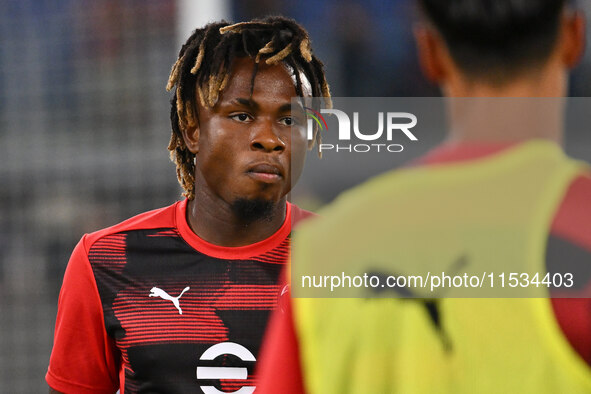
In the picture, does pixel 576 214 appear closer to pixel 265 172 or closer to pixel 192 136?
pixel 265 172

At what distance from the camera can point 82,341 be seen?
2.59m

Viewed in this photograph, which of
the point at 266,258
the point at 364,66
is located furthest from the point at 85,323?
the point at 364,66

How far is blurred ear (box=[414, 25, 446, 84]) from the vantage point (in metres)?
1.20

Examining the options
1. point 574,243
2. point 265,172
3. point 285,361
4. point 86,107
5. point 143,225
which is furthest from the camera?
point 86,107

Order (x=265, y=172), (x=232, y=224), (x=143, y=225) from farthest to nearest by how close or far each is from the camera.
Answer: (x=143, y=225), (x=232, y=224), (x=265, y=172)

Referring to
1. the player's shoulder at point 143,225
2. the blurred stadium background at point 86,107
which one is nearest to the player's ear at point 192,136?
the player's shoulder at point 143,225

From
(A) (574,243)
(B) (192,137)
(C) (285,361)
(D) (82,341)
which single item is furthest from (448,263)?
(D) (82,341)

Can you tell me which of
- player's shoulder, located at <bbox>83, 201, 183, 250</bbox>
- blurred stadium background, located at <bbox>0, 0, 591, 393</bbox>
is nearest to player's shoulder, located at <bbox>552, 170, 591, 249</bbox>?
player's shoulder, located at <bbox>83, 201, 183, 250</bbox>

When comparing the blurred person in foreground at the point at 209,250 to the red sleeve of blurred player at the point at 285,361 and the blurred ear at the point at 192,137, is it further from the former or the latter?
the red sleeve of blurred player at the point at 285,361

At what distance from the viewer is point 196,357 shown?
2.39 meters

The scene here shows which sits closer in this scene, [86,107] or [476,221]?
[476,221]

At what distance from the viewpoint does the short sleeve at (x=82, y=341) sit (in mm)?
2568

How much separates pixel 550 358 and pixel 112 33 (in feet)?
21.7

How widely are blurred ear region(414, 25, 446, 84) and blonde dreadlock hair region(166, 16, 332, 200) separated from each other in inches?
45.1
